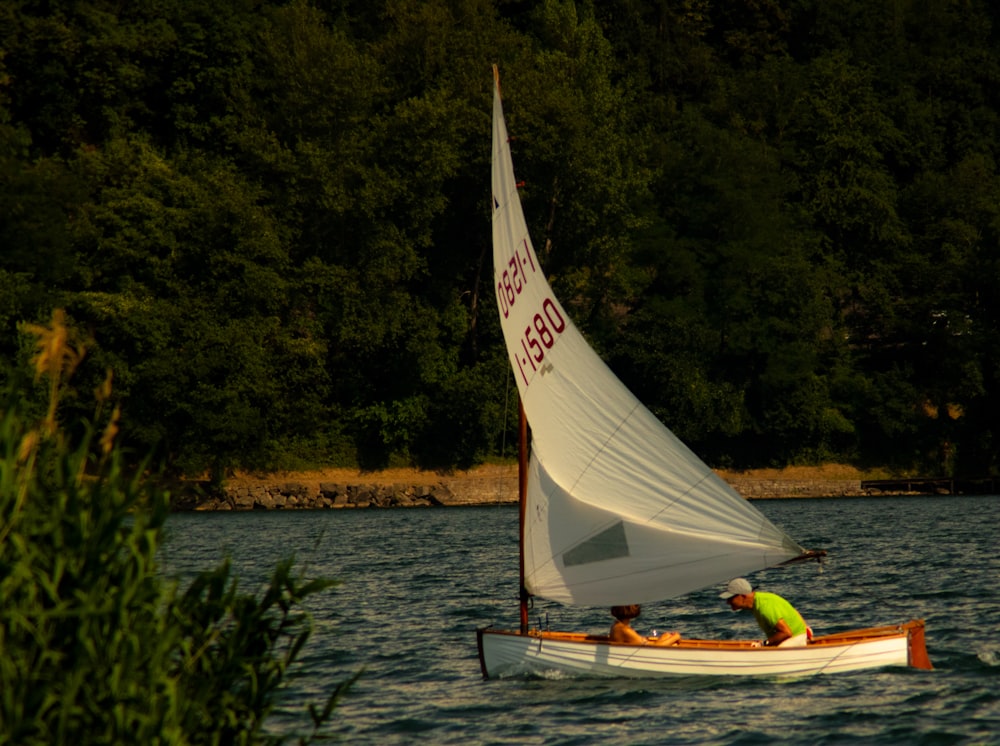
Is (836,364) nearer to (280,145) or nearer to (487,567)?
(280,145)

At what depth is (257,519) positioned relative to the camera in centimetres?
5984

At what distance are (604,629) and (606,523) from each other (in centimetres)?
616

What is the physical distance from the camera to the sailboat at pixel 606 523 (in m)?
18.7

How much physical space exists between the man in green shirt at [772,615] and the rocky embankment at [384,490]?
163 ft

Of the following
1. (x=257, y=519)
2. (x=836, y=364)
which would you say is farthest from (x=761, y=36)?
(x=257, y=519)

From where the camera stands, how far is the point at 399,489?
69875mm

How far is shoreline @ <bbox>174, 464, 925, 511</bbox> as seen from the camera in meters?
67.9

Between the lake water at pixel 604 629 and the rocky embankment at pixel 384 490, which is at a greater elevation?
the lake water at pixel 604 629

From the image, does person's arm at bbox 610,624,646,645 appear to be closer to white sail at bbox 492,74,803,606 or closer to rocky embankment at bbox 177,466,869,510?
white sail at bbox 492,74,803,606

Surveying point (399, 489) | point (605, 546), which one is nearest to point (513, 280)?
point (605, 546)

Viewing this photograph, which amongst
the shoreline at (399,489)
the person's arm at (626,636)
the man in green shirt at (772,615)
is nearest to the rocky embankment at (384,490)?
the shoreline at (399,489)

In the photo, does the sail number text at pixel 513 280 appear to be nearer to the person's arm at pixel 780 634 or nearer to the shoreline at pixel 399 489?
the person's arm at pixel 780 634

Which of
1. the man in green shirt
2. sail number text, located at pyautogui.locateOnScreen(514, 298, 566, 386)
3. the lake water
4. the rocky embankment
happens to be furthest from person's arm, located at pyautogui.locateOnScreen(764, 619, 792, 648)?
the rocky embankment

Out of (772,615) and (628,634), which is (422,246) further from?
(772,615)
